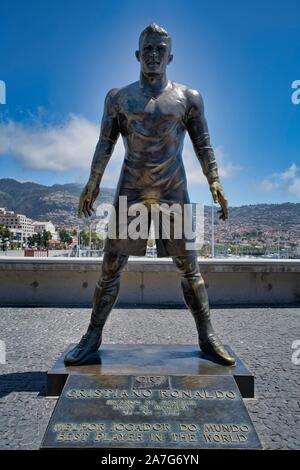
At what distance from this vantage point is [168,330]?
282 inches

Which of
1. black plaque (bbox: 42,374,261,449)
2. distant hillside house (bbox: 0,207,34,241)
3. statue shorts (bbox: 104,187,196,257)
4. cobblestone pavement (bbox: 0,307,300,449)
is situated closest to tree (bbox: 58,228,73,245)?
distant hillside house (bbox: 0,207,34,241)

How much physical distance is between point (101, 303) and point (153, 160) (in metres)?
1.52

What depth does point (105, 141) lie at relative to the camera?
426cm

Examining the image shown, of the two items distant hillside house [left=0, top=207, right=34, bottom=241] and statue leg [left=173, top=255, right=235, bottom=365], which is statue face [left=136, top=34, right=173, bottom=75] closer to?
statue leg [left=173, top=255, right=235, bottom=365]

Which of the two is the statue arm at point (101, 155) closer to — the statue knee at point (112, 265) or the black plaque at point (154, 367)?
the statue knee at point (112, 265)

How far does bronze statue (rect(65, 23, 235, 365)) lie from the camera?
4008 millimetres

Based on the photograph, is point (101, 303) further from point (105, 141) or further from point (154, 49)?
point (154, 49)

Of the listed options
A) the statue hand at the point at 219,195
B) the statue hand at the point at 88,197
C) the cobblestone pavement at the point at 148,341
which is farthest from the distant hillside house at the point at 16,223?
the statue hand at the point at 219,195

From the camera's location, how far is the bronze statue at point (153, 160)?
401 centimetres

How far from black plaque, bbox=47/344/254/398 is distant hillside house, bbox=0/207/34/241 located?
9585 cm

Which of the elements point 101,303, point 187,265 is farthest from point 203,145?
point 101,303

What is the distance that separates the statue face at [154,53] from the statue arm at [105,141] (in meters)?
0.42

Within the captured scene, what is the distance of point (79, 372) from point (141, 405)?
769mm
